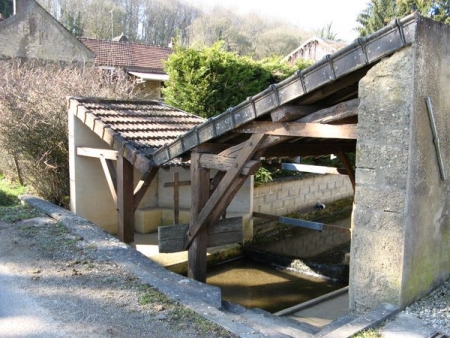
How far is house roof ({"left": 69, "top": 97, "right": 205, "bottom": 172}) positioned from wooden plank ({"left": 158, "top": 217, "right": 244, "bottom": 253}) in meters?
1.02

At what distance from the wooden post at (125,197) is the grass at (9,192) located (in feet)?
12.2

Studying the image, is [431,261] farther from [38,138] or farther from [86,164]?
[38,138]

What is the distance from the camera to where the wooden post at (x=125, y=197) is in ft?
24.0

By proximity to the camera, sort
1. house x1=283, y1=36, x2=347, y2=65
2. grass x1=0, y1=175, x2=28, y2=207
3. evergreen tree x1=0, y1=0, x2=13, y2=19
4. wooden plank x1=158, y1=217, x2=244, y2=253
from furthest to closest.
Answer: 1. house x1=283, y1=36, x2=347, y2=65
2. evergreen tree x1=0, y1=0, x2=13, y2=19
3. grass x1=0, y1=175, x2=28, y2=207
4. wooden plank x1=158, y1=217, x2=244, y2=253

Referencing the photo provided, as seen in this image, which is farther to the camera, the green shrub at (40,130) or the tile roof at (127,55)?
the tile roof at (127,55)

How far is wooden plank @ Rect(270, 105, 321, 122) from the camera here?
15.3ft

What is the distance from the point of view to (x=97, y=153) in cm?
799

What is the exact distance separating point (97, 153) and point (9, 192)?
4.65 m

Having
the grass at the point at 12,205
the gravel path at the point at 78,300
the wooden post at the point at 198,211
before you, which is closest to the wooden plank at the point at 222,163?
the wooden post at the point at 198,211

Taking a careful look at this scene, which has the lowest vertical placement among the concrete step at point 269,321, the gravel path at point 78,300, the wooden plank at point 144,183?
the concrete step at point 269,321

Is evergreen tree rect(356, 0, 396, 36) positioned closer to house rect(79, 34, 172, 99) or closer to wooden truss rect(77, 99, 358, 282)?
house rect(79, 34, 172, 99)

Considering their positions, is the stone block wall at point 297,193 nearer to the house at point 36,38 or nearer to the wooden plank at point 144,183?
the wooden plank at point 144,183

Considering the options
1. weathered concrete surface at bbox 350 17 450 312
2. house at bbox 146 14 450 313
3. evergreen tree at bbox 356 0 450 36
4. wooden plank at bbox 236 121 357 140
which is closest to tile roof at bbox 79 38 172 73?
evergreen tree at bbox 356 0 450 36

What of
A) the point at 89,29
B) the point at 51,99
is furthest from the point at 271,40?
the point at 51,99
